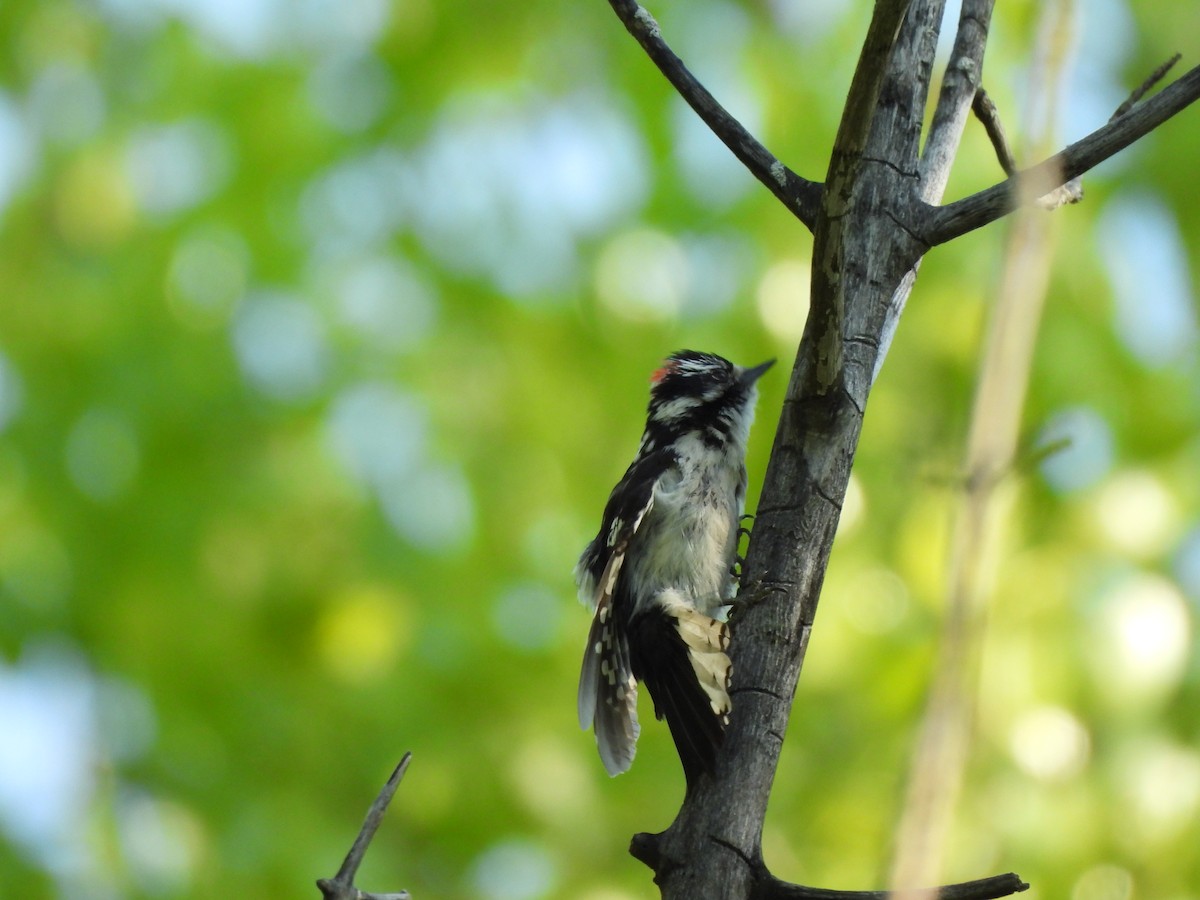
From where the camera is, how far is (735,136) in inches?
93.3

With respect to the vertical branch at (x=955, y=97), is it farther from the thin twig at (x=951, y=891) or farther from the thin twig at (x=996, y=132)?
the thin twig at (x=951, y=891)

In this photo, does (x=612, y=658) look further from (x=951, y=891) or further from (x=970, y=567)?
(x=970, y=567)

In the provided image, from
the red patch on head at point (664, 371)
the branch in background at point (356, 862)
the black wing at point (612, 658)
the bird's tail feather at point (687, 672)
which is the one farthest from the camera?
the red patch on head at point (664, 371)

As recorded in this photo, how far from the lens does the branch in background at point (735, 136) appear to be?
2330 mm

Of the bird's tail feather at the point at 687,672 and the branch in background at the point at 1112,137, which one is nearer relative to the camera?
the branch in background at the point at 1112,137

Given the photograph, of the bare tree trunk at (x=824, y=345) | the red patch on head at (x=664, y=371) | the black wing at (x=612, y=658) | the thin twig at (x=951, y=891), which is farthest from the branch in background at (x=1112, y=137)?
the red patch on head at (x=664, y=371)

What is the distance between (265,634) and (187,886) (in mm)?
1176

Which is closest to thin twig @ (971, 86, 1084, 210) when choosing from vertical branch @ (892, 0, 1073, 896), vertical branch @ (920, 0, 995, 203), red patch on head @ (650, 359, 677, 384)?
vertical branch @ (920, 0, 995, 203)

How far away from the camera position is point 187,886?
17.4 ft

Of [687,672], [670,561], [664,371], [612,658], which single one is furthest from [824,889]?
[664,371]

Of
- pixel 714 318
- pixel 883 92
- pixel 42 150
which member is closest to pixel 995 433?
pixel 883 92

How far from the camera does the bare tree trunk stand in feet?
6.32

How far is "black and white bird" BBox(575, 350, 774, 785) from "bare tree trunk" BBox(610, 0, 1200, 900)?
745 millimetres

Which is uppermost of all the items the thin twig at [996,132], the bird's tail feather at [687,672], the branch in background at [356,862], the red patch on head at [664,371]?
the red patch on head at [664,371]
